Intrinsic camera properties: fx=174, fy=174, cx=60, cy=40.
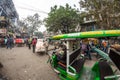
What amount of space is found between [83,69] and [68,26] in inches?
901

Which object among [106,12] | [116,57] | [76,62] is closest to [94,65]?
[76,62]

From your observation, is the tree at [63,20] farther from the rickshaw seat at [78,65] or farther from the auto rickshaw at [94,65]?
the rickshaw seat at [78,65]

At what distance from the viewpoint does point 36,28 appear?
225 ft

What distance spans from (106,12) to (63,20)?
12.2 metres

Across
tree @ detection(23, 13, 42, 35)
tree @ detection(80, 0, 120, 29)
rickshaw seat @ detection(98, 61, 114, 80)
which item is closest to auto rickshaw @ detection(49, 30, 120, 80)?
rickshaw seat @ detection(98, 61, 114, 80)

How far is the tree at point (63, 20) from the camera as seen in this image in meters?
28.8

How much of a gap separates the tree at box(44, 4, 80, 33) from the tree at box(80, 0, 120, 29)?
34.2ft

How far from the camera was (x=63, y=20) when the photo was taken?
28797 millimetres

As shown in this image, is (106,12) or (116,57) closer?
(116,57)

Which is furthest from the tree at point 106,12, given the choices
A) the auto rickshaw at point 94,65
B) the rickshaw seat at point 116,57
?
the rickshaw seat at point 116,57

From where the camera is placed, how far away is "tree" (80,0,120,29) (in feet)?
54.8

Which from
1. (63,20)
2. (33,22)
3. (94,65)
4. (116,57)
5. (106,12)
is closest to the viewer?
(116,57)

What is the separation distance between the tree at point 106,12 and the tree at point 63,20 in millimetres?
10431

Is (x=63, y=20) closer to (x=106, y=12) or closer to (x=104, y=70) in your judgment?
(x=106, y=12)
